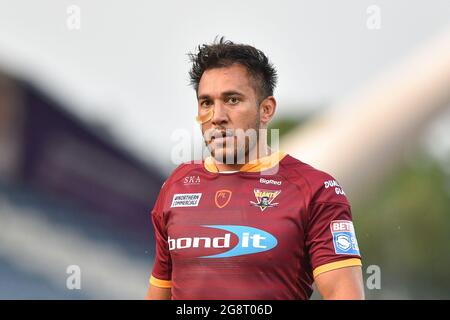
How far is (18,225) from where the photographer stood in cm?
1166

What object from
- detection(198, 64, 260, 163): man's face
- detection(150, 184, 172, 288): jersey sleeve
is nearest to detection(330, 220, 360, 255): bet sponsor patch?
detection(198, 64, 260, 163): man's face

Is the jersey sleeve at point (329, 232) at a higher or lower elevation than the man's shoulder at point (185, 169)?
lower

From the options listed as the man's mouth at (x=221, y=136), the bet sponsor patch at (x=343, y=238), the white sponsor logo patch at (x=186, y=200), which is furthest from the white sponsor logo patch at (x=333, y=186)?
the white sponsor logo patch at (x=186, y=200)

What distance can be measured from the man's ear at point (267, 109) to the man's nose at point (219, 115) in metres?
0.29

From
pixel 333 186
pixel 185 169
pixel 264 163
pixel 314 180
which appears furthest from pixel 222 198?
pixel 333 186

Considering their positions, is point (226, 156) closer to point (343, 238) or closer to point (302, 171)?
point (302, 171)

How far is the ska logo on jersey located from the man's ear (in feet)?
1.61

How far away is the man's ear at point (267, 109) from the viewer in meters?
4.43

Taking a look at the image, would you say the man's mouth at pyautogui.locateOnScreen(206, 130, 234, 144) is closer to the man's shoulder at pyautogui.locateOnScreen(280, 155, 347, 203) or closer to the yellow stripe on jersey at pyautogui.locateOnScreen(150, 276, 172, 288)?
the man's shoulder at pyautogui.locateOnScreen(280, 155, 347, 203)

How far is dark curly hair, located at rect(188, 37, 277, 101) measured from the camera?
4395 mm

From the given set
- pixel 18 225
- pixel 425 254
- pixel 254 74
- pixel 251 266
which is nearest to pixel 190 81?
pixel 254 74

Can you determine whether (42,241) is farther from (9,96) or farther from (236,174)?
(236,174)

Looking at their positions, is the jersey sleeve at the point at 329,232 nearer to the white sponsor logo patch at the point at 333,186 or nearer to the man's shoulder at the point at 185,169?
the white sponsor logo patch at the point at 333,186

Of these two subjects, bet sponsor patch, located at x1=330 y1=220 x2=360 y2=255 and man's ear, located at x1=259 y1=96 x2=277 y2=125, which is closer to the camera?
bet sponsor patch, located at x1=330 y1=220 x2=360 y2=255
